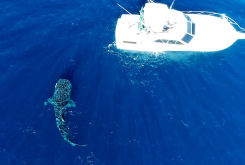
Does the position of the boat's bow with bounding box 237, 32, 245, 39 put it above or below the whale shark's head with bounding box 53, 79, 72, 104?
above

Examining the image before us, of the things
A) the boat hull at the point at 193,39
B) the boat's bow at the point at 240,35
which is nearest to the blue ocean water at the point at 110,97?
the boat hull at the point at 193,39

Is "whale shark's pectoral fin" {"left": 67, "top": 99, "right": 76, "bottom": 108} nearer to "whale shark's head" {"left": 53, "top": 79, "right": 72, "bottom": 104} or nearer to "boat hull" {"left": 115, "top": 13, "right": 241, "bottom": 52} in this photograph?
"whale shark's head" {"left": 53, "top": 79, "right": 72, "bottom": 104}

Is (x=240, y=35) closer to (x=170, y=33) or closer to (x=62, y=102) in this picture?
(x=170, y=33)

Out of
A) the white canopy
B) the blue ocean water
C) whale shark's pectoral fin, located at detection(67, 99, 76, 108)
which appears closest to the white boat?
the white canopy

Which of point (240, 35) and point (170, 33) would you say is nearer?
point (170, 33)

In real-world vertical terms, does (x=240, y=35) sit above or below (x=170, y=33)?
above

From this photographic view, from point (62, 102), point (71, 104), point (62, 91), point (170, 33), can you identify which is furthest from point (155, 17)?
point (62, 102)

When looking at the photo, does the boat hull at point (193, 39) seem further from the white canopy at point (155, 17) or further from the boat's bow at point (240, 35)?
the white canopy at point (155, 17)
